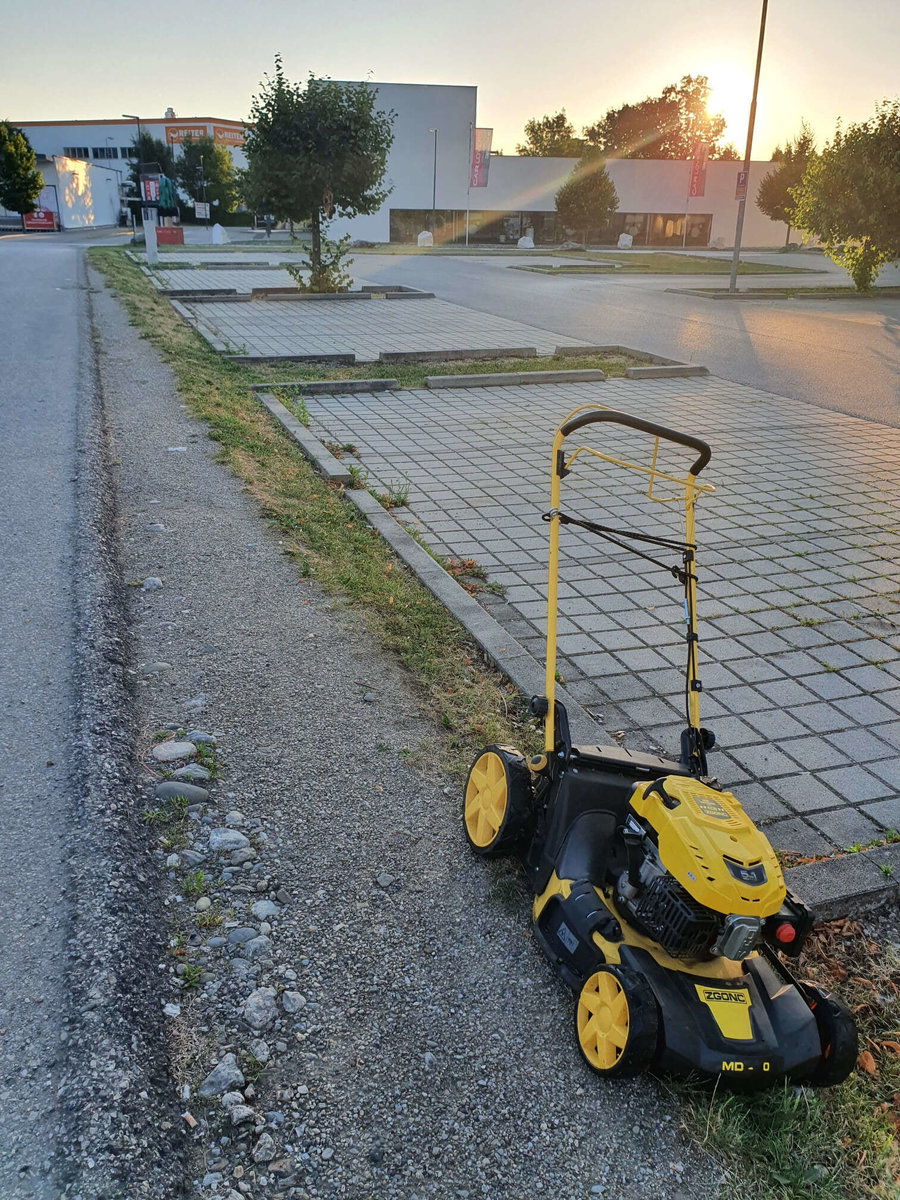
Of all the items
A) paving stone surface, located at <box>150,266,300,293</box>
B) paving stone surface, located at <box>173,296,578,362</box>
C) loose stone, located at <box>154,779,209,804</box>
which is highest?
paving stone surface, located at <box>150,266,300,293</box>

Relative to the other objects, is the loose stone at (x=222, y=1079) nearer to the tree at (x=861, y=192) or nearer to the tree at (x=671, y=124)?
the tree at (x=861, y=192)

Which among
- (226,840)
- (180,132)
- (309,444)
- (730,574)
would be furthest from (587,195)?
(226,840)

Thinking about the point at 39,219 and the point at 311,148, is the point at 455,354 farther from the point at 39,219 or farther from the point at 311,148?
the point at 39,219

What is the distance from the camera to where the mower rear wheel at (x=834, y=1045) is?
2.24 metres

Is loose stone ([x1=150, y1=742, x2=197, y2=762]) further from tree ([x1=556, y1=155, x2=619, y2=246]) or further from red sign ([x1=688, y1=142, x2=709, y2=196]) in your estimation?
tree ([x1=556, y1=155, x2=619, y2=246])

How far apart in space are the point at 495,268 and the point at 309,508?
3057 centimetres

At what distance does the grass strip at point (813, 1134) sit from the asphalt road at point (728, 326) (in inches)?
373

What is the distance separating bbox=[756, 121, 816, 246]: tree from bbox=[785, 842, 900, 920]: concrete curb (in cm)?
5968

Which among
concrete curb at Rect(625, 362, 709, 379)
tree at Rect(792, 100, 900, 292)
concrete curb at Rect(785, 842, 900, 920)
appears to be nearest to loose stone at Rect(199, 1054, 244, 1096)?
concrete curb at Rect(785, 842, 900, 920)

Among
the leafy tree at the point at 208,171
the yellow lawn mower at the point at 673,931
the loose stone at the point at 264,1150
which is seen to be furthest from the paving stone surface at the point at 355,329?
the leafy tree at the point at 208,171

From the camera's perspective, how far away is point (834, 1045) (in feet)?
7.36

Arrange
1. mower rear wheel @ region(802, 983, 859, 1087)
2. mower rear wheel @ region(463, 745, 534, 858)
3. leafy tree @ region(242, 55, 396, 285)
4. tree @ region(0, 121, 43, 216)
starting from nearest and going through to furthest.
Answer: mower rear wheel @ region(802, 983, 859, 1087) < mower rear wheel @ region(463, 745, 534, 858) < leafy tree @ region(242, 55, 396, 285) < tree @ region(0, 121, 43, 216)

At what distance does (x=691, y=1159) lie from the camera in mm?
2189

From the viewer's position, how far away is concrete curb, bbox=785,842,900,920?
3.06 m
